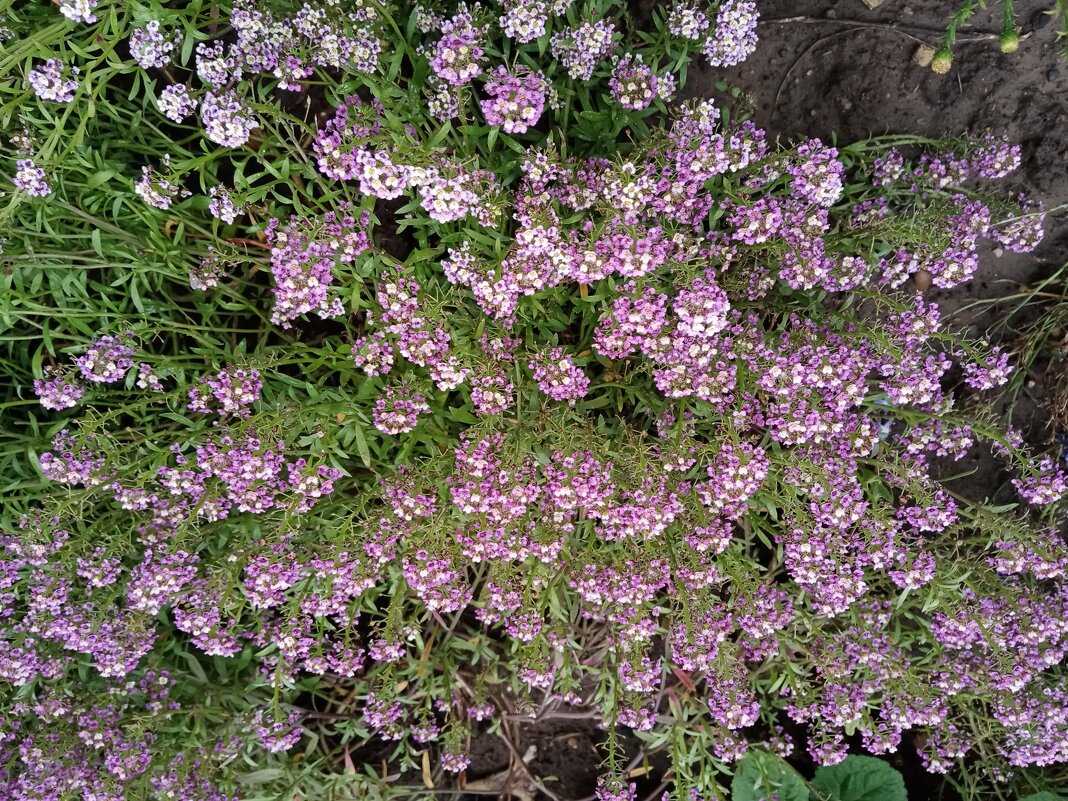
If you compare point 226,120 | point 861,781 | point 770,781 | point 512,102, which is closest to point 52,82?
point 226,120

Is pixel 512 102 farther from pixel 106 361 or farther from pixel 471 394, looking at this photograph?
pixel 106 361

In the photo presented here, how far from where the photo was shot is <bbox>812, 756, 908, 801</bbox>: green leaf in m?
5.22

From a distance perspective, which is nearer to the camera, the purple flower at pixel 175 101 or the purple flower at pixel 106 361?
the purple flower at pixel 175 101

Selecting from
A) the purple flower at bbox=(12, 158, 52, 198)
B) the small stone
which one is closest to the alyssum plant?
the purple flower at bbox=(12, 158, 52, 198)

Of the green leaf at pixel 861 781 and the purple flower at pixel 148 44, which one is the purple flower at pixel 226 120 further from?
the green leaf at pixel 861 781

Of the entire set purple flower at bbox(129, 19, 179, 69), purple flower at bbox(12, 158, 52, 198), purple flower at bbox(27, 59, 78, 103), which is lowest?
purple flower at bbox(12, 158, 52, 198)

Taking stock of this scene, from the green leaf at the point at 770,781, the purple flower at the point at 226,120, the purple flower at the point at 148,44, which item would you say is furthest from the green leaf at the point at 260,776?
the purple flower at the point at 148,44

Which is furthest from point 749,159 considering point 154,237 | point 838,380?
point 154,237

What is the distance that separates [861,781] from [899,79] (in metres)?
5.05

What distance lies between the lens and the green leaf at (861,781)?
522 centimetres

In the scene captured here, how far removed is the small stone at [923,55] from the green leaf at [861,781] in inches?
196

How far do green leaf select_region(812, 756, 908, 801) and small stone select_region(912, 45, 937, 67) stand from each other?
16.3 feet

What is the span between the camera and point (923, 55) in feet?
16.9

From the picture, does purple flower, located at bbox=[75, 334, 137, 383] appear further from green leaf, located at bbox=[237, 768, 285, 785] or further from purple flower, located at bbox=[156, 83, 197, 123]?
green leaf, located at bbox=[237, 768, 285, 785]
